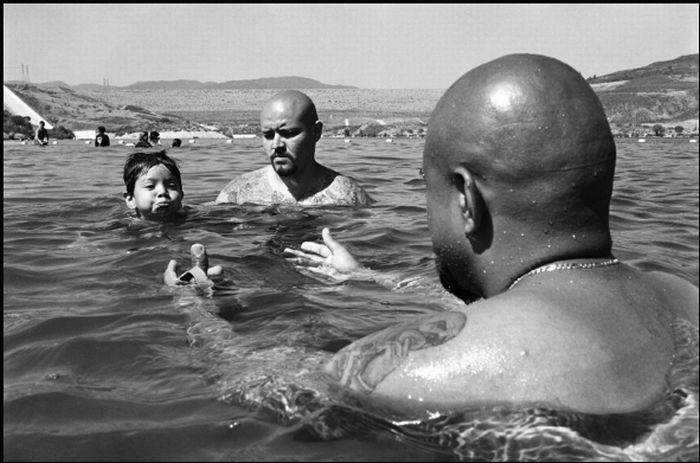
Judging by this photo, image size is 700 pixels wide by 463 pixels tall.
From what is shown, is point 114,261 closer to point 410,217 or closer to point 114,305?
point 114,305

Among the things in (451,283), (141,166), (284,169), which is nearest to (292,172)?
(284,169)

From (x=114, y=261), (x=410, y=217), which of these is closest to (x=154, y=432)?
(x=114, y=261)

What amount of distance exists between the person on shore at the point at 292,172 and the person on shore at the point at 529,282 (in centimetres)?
556

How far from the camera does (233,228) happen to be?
24.9 ft

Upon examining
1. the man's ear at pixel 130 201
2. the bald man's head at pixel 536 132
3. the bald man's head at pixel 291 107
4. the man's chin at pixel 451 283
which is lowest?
the man's ear at pixel 130 201

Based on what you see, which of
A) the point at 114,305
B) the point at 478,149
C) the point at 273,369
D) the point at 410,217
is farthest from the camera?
the point at 410,217

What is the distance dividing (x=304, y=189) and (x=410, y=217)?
1189 mm

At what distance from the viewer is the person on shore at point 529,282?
2484 millimetres

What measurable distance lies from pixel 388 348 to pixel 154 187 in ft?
A: 17.3

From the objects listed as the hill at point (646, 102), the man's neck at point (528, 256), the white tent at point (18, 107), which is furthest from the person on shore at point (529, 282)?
the white tent at point (18, 107)

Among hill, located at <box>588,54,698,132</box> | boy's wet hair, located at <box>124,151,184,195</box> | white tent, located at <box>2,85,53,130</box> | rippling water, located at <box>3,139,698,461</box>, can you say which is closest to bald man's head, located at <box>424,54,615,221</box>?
rippling water, located at <box>3,139,698,461</box>

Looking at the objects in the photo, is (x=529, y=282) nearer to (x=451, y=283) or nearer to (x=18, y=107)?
(x=451, y=283)

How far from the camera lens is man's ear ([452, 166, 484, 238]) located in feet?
9.15

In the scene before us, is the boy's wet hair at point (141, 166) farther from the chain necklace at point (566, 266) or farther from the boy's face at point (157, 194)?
the chain necklace at point (566, 266)
